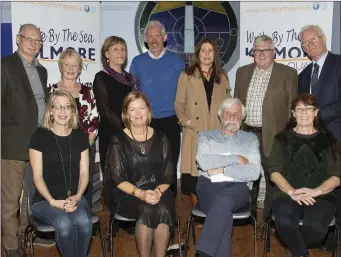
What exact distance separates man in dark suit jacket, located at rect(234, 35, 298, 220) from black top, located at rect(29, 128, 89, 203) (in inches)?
60.7

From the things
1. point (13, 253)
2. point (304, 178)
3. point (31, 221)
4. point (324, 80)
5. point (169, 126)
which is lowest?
point (13, 253)

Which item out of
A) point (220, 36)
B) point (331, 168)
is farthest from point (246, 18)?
point (331, 168)

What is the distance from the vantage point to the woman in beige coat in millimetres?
4242

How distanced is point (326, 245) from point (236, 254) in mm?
720

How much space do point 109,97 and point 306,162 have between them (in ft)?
5.42

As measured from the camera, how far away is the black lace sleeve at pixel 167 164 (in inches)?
137

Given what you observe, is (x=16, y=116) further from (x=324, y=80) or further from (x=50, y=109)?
(x=324, y=80)

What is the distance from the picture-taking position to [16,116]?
3.60 metres

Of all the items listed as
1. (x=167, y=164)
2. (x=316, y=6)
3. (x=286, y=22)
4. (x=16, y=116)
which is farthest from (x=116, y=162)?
(x=316, y=6)

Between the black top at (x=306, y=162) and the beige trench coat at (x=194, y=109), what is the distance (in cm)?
83

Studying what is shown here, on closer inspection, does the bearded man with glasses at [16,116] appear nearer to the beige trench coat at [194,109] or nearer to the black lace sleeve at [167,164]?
the black lace sleeve at [167,164]

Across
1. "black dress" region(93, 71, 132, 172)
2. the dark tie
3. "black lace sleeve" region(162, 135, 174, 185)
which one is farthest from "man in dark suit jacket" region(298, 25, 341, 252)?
"black dress" region(93, 71, 132, 172)

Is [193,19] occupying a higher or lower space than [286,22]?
higher

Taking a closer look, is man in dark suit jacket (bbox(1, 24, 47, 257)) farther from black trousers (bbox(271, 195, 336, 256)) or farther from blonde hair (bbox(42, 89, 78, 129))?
black trousers (bbox(271, 195, 336, 256))
